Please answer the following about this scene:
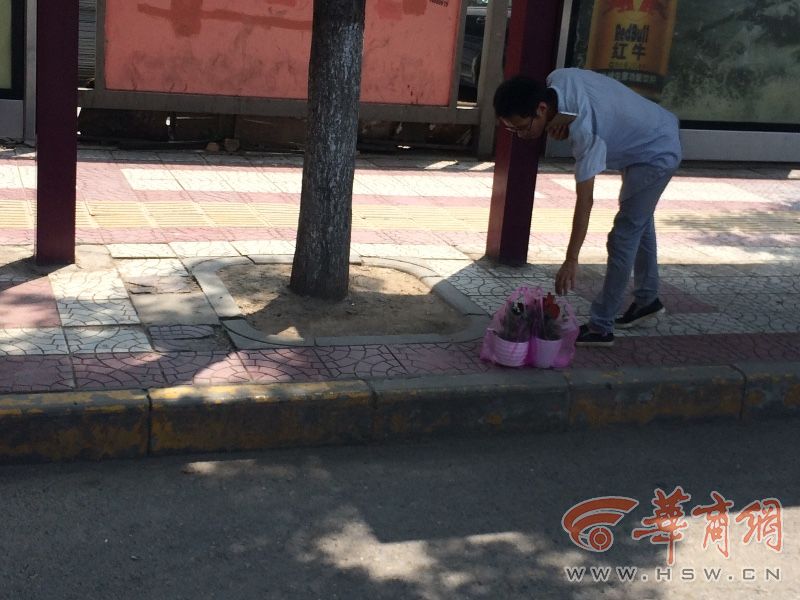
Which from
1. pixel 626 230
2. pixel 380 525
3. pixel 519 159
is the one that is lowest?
pixel 380 525

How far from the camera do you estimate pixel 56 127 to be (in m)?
6.30

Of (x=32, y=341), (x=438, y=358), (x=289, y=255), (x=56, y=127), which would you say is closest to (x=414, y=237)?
(x=289, y=255)

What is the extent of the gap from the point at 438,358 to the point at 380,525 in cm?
141

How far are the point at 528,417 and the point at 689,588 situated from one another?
147 centimetres

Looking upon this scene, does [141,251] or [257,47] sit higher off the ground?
[257,47]

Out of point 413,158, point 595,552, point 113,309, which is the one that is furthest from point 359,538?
point 413,158

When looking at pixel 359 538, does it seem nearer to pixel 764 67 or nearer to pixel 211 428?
pixel 211 428

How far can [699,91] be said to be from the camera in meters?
11.9

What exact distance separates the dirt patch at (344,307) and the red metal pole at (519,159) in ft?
2.80

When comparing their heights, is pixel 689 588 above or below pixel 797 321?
below

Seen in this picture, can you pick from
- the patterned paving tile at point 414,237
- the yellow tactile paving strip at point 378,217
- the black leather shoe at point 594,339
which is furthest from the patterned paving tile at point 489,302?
the yellow tactile paving strip at point 378,217

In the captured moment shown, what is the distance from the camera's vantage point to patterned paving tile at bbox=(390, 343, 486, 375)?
5371 millimetres

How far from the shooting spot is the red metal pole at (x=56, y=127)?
6164 millimetres

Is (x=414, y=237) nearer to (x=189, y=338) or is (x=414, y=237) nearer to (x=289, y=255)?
(x=289, y=255)
